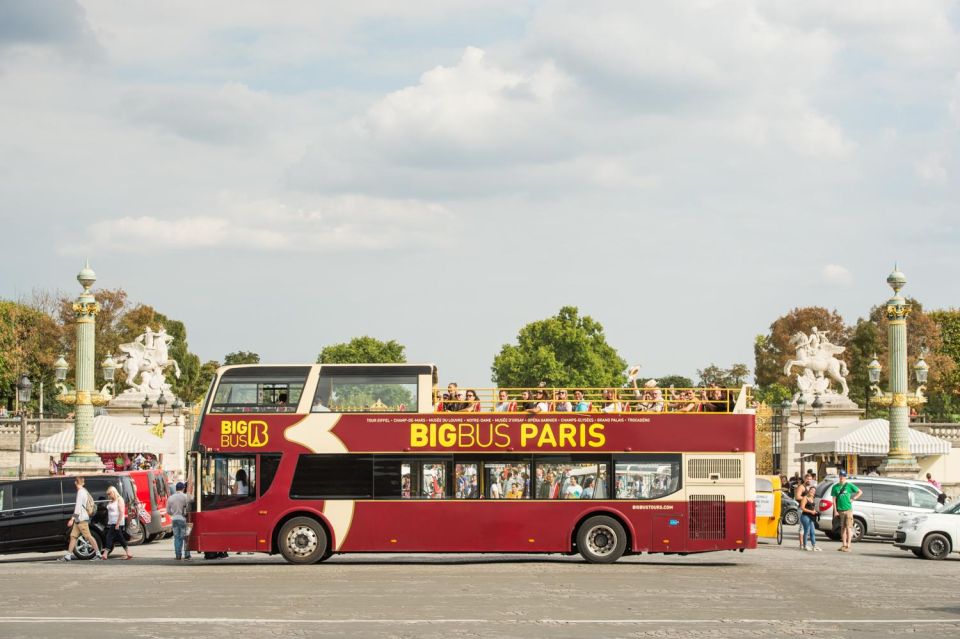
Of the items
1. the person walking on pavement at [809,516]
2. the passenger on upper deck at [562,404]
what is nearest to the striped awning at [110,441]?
the person walking on pavement at [809,516]

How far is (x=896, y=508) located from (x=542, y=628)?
23.1 m

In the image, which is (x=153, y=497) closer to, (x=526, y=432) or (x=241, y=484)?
(x=241, y=484)

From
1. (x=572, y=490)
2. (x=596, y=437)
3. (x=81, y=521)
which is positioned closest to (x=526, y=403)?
(x=596, y=437)

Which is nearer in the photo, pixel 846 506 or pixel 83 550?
pixel 83 550

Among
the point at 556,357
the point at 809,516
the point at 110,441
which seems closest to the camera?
the point at 809,516

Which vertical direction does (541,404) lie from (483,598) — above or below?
above

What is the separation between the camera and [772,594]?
20188mm

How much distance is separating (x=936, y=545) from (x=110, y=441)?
35.1m

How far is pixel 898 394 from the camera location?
47938 mm

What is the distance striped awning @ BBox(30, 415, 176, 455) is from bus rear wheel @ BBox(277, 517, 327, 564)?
30018 mm

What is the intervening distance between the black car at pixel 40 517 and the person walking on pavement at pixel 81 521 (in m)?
0.16

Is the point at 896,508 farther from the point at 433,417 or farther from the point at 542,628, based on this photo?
the point at 542,628

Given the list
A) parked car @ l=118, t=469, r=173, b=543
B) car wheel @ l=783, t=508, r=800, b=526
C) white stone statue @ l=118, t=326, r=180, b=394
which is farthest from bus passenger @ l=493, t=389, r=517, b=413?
white stone statue @ l=118, t=326, r=180, b=394

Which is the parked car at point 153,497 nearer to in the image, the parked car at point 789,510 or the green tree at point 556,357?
the parked car at point 789,510
